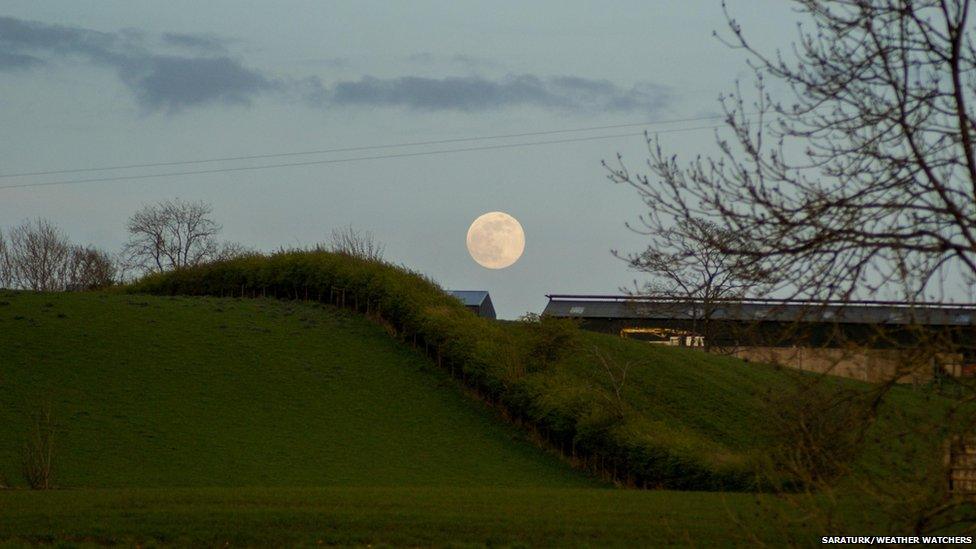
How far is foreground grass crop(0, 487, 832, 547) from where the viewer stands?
1216cm

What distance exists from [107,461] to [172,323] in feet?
34.0

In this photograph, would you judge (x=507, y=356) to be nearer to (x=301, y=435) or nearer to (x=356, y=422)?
(x=356, y=422)

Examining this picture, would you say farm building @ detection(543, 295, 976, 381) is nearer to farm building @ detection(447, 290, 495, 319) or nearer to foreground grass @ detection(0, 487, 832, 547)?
foreground grass @ detection(0, 487, 832, 547)

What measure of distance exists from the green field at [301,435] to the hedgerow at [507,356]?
0.51 metres

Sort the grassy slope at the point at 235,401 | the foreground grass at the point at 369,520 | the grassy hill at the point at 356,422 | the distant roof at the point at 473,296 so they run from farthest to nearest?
the distant roof at the point at 473,296 < the grassy slope at the point at 235,401 < the grassy hill at the point at 356,422 < the foreground grass at the point at 369,520

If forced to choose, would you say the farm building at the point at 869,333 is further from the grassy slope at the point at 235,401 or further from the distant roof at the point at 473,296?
the distant roof at the point at 473,296

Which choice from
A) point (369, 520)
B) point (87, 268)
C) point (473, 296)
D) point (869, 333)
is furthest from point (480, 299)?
point (869, 333)

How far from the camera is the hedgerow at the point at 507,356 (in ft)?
74.1

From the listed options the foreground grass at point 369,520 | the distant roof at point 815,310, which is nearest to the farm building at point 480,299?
the foreground grass at point 369,520

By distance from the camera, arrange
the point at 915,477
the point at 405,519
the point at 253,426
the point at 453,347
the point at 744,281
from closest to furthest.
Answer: the point at 915,477 → the point at 744,281 → the point at 405,519 → the point at 253,426 → the point at 453,347

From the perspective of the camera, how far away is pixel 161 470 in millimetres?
20547

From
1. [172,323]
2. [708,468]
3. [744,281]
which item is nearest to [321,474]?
[708,468]

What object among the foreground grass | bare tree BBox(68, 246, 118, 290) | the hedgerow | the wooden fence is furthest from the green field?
bare tree BBox(68, 246, 118, 290)

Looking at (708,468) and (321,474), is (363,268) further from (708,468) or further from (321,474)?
(708,468)
